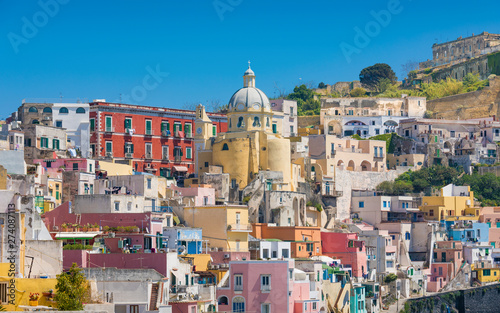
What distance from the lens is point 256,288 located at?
46.3 meters

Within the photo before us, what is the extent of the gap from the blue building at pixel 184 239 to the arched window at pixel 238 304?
4.47 metres

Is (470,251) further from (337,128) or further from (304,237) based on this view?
(337,128)

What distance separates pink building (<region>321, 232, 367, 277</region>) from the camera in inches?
2416

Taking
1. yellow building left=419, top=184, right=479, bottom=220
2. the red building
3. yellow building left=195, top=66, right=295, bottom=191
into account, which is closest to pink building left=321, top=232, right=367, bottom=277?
yellow building left=195, top=66, right=295, bottom=191

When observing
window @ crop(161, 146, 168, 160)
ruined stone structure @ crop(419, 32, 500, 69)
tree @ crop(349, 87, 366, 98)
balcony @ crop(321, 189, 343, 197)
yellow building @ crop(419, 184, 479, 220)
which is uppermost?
ruined stone structure @ crop(419, 32, 500, 69)

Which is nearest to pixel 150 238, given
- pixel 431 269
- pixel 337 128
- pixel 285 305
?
pixel 285 305

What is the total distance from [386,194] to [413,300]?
14.6 m

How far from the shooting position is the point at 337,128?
312 ft

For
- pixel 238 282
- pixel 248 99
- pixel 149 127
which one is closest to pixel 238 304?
pixel 238 282

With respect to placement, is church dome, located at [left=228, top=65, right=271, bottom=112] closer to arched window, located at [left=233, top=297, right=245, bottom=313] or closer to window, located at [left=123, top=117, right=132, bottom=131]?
window, located at [left=123, top=117, right=132, bottom=131]

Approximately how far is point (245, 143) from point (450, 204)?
61.2ft

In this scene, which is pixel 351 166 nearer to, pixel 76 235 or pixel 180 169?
pixel 180 169

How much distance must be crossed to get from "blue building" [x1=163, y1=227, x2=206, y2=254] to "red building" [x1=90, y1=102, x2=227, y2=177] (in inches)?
712

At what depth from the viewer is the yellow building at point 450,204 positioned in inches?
2933
